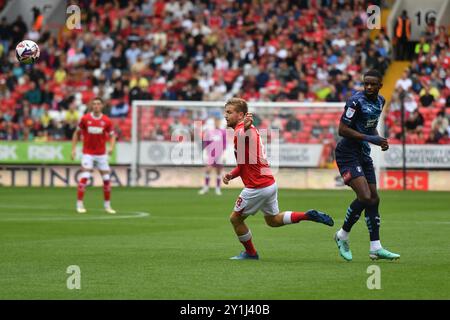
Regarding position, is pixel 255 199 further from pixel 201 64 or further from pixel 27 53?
pixel 201 64

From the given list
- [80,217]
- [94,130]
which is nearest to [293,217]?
[80,217]

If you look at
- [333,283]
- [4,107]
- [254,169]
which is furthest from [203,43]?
[333,283]

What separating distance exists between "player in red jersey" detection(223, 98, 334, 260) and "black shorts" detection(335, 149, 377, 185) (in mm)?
648

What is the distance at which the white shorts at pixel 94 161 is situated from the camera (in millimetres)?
26125

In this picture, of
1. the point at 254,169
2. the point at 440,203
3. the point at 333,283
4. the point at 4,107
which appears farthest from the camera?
the point at 4,107

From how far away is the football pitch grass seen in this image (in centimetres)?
1171

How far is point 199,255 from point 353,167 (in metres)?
2.61

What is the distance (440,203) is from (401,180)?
28.7ft

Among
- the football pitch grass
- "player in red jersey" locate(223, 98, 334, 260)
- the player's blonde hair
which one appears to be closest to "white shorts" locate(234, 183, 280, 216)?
"player in red jersey" locate(223, 98, 334, 260)

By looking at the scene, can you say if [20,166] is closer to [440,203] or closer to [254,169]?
[440,203]

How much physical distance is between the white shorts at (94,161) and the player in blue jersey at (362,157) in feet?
39.5

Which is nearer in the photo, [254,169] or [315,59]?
[254,169]

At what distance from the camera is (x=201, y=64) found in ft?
147

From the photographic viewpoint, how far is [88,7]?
48.8 meters
